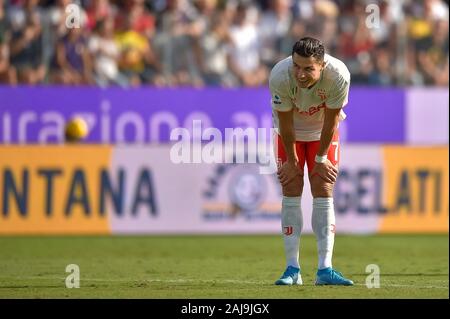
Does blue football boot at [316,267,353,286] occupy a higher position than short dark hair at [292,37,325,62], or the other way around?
short dark hair at [292,37,325,62]

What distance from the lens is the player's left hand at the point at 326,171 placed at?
33.4 ft

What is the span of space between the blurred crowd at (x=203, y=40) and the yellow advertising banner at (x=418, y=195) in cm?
325

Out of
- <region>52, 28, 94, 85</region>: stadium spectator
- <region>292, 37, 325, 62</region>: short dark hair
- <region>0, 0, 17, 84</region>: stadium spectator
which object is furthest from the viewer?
<region>52, 28, 94, 85</region>: stadium spectator

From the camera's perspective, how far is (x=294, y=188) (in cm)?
1031

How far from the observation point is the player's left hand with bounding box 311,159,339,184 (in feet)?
33.4

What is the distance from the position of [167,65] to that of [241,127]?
5.61ft

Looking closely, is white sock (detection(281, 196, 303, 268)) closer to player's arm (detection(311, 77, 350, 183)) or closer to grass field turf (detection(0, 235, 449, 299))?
player's arm (detection(311, 77, 350, 183))

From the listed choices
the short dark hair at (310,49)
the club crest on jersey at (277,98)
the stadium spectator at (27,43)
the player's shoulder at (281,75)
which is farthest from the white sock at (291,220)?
the stadium spectator at (27,43)

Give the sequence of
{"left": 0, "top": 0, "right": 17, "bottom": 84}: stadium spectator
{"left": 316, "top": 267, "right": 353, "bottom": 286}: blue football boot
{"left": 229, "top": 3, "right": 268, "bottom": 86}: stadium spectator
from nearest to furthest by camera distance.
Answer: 1. {"left": 316, "top": 267, "right": 353, "bottom": 286}: blue football boot
2. {"left": 0, "top": 0, "right": 17, "bottom": 84}: stadium spectator
3. {"left": 229, "top": 3, "right": 268, "bottom": 86}: stadium spectator

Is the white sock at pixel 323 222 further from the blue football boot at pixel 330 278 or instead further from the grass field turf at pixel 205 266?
the grass field turf at pixel 205 266

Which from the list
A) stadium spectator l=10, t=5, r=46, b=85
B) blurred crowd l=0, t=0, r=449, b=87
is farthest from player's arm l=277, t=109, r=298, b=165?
stadium spectator l=10, t=5, r=46, b=85

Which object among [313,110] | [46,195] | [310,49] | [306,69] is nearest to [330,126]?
[313,110]

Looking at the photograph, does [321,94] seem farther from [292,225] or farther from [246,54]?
[246,54]

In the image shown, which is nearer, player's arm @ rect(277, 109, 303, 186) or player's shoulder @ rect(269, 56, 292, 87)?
player's shoulder @ rect(269, 56, 292, 87)
